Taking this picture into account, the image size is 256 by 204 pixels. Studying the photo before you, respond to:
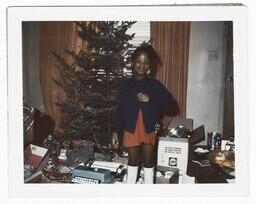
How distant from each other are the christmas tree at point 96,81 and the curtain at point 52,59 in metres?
0.22

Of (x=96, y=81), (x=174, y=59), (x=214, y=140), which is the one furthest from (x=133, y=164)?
(x=174, y=59)

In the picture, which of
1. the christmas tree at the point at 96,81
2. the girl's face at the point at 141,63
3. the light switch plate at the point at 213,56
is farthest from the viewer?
the light switch plate at the point at 213,56

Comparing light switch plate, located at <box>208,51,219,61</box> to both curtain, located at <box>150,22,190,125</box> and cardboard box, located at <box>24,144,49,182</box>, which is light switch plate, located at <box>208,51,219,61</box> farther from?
cardboard box, located at <box>24,144,49,182</box>

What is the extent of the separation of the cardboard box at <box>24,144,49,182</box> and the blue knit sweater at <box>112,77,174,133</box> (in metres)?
0.40

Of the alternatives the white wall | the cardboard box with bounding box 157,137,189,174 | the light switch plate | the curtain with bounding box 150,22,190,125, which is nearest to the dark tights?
the cardboard box with bounding box 157,137,189,174

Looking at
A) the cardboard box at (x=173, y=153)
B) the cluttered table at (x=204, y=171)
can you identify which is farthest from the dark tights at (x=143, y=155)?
the cluttered table at (x=204, y=171)

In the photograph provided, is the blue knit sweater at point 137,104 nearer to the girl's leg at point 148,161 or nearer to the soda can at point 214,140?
the girl's leg at point 148,161

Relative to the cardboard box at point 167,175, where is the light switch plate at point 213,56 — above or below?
above

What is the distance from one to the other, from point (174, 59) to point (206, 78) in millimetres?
262

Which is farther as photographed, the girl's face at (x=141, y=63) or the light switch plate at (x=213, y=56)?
the light switch plate at (x=213, y=56)

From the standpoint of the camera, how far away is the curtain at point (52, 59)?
86.5 inches

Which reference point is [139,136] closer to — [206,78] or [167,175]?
[167,175]
